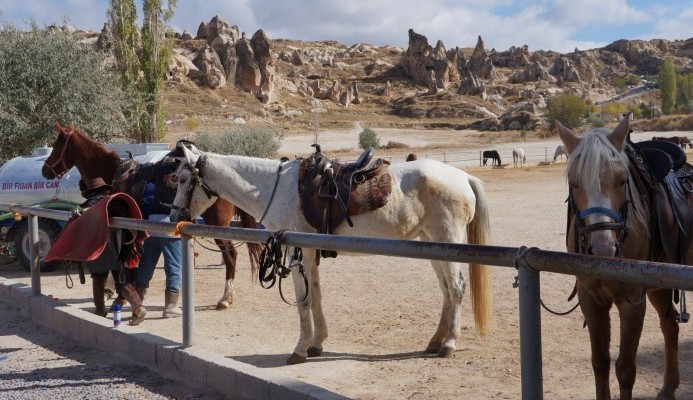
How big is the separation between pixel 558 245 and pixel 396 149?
4963cm

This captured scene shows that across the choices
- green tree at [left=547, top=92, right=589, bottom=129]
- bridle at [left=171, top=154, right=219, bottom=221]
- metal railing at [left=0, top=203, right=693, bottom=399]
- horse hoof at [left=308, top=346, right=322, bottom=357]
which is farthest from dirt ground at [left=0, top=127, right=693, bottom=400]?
green tree at [left=547, top=92, right=589, bottom=129]

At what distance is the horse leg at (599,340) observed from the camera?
4184 millimetres

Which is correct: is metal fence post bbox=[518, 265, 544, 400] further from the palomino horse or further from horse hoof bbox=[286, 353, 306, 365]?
horse hoof bbox=[286, 353, 306, 365]

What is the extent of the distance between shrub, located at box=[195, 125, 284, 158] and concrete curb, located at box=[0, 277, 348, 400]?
79.8 ft

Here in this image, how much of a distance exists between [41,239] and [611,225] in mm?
10724

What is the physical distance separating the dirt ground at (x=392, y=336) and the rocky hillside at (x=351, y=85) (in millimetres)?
58982

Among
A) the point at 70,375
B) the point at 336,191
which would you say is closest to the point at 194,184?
the point at 336,191

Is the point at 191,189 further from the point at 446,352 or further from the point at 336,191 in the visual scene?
Answer: the point at 446,352

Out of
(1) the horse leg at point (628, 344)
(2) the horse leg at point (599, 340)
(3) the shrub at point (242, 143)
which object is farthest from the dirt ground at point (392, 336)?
(3) the shrub at point (242, 143)

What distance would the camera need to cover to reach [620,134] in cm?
413

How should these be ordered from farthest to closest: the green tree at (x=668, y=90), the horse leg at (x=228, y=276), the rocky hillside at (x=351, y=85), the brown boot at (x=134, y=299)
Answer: the green tree at (x=668, y=90)
the rocky hillside at (x=351, y=85)
the horse leg at (x=228, y=276)
the brown boot at (x=134, y=299)

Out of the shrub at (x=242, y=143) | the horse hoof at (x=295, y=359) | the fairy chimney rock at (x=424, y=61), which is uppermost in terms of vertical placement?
the fairy chimney rock at (x=424, y=61)

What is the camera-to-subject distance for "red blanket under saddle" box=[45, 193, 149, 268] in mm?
7129

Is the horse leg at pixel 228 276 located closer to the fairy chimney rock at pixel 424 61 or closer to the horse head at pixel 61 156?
the horse head at pixel 61 156
